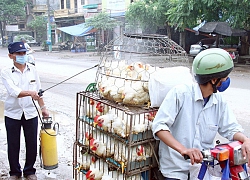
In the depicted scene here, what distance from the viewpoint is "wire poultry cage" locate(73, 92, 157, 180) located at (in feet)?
7.35

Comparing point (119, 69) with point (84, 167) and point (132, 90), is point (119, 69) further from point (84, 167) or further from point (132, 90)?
point (84, 167)

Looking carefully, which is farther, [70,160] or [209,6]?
[209,6]

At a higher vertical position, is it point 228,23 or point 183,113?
point 228,23

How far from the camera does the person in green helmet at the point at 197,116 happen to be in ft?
6.07

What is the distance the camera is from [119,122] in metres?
2.29

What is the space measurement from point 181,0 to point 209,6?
4.35 feet

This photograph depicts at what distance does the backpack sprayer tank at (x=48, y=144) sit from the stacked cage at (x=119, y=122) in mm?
715

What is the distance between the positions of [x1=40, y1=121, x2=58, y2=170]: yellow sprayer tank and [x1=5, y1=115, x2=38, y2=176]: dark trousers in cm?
10

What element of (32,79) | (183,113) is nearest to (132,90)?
(183,113)

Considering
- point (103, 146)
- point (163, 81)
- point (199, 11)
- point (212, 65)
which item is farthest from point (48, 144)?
point (199, 11)

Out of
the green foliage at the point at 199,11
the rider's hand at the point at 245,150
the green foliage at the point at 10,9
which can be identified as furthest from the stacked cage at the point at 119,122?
the green foliage at the point at 10,9

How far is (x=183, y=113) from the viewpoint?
6.47ft

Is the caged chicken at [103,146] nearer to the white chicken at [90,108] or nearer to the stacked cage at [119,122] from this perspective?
the stacked cage at [119,122]

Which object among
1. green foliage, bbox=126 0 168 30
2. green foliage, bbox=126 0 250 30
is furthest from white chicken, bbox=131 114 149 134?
green foliage, bbox=126 0 168 30
